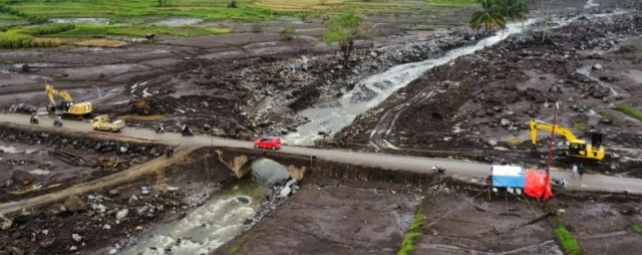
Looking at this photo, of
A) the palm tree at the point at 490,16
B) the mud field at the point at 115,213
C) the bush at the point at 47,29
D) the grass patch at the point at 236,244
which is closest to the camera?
the grass patch at the point at 236,244

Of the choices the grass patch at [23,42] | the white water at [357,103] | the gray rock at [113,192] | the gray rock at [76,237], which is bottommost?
the gray rock at [76,237]

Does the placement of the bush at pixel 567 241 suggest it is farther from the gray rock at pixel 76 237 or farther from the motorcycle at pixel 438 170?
the gray rock at pixel 76 237

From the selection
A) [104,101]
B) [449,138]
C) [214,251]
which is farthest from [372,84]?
[214,251]

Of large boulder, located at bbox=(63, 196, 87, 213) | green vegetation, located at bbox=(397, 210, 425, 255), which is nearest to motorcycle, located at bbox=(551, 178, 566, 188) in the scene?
green vegetation, located at bbox=(397, 210, 425, 255)

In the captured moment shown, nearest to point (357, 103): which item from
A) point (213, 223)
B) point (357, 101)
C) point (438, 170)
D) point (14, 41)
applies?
A: point (357, 101)

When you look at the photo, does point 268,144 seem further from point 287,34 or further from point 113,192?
point 287,34

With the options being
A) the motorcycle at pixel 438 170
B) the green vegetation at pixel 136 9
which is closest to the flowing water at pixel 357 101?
the motorcycle at pixel 438 170

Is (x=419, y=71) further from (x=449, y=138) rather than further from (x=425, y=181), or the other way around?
(x=425, y=181)
